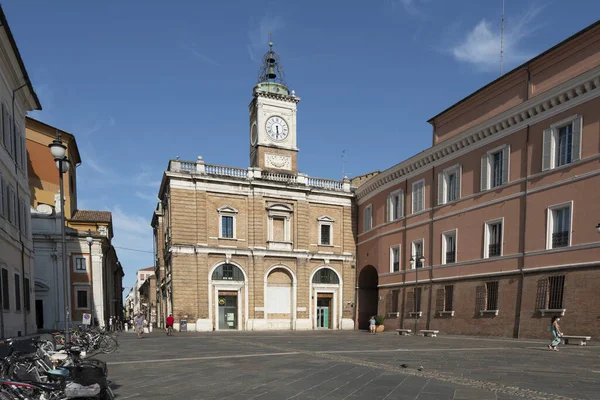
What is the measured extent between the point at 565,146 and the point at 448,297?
10.9m

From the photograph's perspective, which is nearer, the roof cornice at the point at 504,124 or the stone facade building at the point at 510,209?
the stone facade building at the point at 510,209

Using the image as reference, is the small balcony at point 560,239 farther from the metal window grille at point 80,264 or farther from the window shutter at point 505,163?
the metal window grille at point 80,264

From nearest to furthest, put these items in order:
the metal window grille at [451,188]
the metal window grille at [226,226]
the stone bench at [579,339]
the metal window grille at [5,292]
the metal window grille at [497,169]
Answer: the metal window grille at [5,292] < the stone bench at [579,339] < the metal window grille at [497,169] < the metal window grille at [451,188] < the metal window grille at [226,226]

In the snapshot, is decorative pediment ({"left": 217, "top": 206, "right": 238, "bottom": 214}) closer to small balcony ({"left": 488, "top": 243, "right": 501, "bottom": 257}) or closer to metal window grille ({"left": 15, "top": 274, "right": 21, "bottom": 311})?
metal window grille ({"left": 15, "top": 274, "right": 21, "bottom": 311})

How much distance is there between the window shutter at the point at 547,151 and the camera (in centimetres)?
1958

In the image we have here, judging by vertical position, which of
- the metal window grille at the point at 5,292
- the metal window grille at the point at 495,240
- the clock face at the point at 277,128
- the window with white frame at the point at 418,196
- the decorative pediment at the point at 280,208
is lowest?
the metal window grille at the point at 5,292

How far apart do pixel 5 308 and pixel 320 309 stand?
26281 millimetres

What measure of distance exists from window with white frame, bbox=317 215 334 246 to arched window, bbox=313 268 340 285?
2.44m

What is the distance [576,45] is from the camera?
1883 cm

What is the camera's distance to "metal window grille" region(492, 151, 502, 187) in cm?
2259

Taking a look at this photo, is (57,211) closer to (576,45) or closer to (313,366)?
(313,366)

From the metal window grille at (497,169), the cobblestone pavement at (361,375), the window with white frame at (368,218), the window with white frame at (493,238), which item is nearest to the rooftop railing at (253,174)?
the window with white frame at (368,218)

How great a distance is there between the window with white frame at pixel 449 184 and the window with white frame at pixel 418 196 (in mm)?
1780

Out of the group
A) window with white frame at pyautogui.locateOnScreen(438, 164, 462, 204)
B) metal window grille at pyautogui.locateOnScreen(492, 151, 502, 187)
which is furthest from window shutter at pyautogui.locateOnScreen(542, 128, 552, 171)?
window with white frame at pyautogui.locateOnScreen(438, 164, 462, 204)
